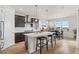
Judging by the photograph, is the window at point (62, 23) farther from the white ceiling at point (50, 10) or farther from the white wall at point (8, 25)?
the white wall at point (8, 25)

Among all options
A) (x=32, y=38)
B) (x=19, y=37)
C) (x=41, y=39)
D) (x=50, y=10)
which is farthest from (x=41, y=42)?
(x=50, y=10)

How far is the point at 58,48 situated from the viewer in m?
2.48

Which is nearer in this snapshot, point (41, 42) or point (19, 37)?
point (19, 37)

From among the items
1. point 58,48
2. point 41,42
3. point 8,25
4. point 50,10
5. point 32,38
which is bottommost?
point 58,48

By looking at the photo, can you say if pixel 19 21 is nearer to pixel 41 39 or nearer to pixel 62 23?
pixel 41 39

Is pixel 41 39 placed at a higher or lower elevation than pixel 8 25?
lower

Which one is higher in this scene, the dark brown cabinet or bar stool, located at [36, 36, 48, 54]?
the dark brown cabinet

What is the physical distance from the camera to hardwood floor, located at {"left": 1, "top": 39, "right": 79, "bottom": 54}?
7.80 feet

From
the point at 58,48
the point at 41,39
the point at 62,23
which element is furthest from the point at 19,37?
the point at 62,23

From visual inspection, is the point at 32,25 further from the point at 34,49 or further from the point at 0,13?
the point at 0,13

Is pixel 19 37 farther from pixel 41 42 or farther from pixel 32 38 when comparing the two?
pixel 41 42

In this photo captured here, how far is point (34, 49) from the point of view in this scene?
2.46 metres

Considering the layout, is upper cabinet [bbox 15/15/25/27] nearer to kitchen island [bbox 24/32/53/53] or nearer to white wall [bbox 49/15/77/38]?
kitchen island [bbox 24/32/53/53]

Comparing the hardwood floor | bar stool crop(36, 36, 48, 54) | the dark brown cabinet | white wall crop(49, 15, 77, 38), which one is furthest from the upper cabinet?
white wall crop(49, 15, 77, 38)
